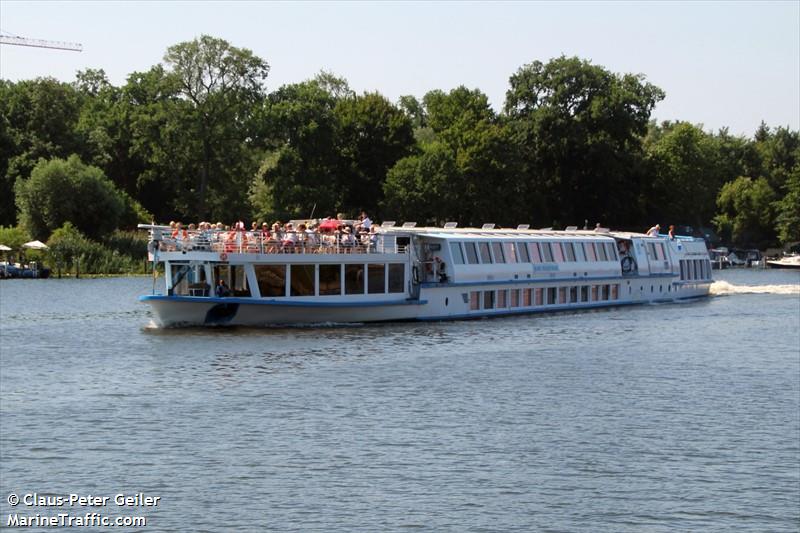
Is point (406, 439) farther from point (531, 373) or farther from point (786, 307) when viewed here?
point (786, 307)

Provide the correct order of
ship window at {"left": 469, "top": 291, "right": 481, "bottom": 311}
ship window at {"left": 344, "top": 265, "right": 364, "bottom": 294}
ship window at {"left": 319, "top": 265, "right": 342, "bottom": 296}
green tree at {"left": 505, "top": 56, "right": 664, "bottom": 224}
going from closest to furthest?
ship window at {"left": 319, "top": 265, "right": 342, "bottom": 296} < ship window at {"left": 344, "top": 265, "right": 364, "bottom": 294} < ship window at {"left": 469, "top": 291, "right": 481, "bottom": 311} < green tree at {"left": 505, "top": 56, "right": 664, "bottom": 224}

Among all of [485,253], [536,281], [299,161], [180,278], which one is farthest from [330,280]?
[299,161]

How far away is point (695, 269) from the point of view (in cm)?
9456

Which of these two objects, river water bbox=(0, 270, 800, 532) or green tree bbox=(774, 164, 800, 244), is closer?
river water bbox=(0, 270, 800, 532)

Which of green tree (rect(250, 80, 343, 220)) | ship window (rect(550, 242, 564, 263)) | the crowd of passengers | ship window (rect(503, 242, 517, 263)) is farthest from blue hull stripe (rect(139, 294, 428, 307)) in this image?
green tree (rect(250, 80, 343, 220))

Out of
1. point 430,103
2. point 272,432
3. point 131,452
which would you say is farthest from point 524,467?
point 430,103

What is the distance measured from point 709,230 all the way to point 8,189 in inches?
3990

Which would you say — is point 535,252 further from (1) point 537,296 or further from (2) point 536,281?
(1) point 537,296

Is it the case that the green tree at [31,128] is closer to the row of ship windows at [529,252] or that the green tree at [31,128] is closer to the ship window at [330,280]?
the row of ship windows at [529,252]

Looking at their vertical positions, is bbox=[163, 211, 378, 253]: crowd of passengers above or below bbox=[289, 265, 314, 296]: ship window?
above

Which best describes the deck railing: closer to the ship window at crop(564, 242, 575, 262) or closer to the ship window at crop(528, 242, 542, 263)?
the ship window at crop(528, 242, 542, 263)

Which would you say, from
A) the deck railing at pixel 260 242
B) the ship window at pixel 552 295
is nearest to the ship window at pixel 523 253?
the ship window at pixel 552 295

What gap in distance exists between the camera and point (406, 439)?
3775 centimetres

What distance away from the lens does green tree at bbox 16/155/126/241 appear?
117562 millimetres
